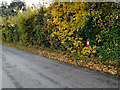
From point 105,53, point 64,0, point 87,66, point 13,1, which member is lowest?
point 87,66

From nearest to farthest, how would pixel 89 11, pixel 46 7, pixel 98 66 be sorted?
pixel 98 66 < pixel 89 11 < pixel 46 7

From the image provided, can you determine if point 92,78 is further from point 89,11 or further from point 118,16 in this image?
point 89,11

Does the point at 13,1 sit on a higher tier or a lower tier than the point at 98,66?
higher

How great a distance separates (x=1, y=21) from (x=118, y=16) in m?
20.1

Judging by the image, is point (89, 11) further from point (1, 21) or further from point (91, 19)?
point (1, 21)

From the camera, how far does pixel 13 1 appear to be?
25734 mm

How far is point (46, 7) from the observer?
10281mm

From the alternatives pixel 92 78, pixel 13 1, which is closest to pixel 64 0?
pixel 92 78

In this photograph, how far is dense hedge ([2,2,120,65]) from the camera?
5945 mm

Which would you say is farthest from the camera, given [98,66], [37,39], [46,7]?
[37,39]

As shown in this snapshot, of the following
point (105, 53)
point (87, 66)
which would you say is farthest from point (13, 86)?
point (105, 53)

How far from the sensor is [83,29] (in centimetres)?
716

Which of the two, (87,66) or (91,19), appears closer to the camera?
(87,66)

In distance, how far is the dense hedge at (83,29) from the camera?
19.5ft
